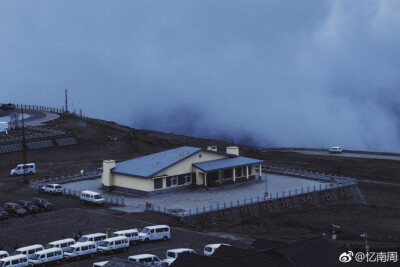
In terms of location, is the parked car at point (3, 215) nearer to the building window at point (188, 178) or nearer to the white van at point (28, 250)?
the white van at point (28, 250)

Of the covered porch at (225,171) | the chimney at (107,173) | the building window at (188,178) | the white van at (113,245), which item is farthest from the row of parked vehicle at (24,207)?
the covered porch at (225,171)

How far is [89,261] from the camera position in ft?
164

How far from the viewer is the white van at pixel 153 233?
55131 mm

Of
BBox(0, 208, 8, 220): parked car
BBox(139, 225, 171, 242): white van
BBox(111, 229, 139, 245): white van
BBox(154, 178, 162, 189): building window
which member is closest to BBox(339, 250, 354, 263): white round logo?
BBox(139, 225, 171, 242): white van

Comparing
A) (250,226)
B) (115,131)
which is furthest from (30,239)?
(115,131)

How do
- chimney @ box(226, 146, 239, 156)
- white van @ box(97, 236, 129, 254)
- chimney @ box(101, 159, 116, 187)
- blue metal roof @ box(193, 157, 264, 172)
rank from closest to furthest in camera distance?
white van @ box(97, 236, 129, 254), chimney @ box(101, 159, 116, 187), blue metal roof @ box(193, 157, 264, 172), chimney @ box(226, 146, 239, 156)

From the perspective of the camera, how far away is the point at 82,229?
193 feet

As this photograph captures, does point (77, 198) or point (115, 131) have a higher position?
point (115, 131)

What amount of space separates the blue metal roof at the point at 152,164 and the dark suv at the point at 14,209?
13.0m

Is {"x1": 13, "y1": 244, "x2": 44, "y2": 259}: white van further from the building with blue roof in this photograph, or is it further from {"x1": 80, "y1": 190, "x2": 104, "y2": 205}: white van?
the building with blue roof

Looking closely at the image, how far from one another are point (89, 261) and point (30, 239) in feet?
25.5

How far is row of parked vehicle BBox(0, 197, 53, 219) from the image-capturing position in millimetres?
62906

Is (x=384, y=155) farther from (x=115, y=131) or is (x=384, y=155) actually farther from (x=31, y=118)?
(x=31, y=118)

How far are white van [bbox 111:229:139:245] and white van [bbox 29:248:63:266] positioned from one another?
547 cm
